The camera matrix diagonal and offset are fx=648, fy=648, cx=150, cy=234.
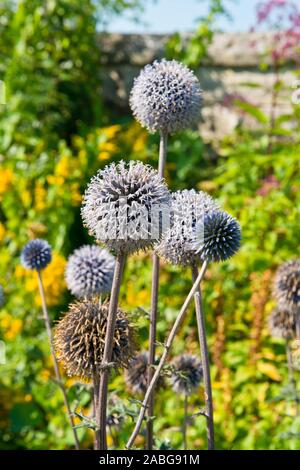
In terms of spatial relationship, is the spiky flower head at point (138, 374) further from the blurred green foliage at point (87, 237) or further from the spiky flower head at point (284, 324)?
the spiky flower head at point (284, 324)

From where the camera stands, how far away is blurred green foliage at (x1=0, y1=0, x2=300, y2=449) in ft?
11.1

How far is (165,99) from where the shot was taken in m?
1.97

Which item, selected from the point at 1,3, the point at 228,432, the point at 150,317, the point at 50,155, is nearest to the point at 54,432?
the point at 228,432

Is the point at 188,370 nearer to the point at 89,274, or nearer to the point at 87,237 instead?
the point at 89,274

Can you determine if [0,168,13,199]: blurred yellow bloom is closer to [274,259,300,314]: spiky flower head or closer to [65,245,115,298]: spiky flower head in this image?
[65,245,115,298]: spiky flower head

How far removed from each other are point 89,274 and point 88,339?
58 cm

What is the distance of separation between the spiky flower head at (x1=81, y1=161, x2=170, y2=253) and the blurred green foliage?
878 millimetres

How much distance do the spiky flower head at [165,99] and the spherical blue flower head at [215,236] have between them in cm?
44

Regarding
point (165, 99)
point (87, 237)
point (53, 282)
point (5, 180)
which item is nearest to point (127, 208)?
point (165, 99)

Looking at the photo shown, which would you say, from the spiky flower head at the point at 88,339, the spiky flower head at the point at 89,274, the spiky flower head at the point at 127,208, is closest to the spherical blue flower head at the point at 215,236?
the spiky flower head at the point at 127,208

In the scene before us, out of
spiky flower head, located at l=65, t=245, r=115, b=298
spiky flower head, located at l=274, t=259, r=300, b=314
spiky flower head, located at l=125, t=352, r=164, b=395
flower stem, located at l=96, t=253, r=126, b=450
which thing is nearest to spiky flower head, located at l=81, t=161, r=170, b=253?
flower stem, located at l=96, t=253, r=126, b=450

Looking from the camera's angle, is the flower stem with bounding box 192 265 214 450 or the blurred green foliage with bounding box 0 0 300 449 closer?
the flower stem with bounding box 192 265 214 450

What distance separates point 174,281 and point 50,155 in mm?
1400
